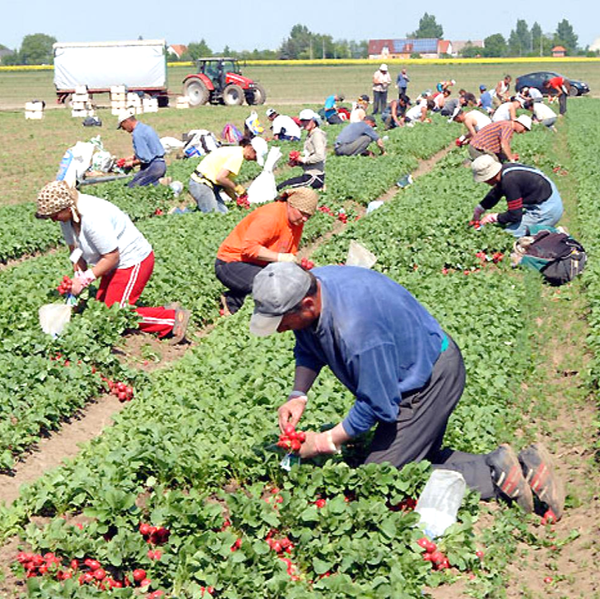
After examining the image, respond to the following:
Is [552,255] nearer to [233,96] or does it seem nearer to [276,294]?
[276,294]

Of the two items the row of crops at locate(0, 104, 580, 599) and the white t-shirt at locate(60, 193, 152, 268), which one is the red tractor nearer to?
the row of crops at locate(0, 104, 580, 599)

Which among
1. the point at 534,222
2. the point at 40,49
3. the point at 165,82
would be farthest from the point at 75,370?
the point at 40,49

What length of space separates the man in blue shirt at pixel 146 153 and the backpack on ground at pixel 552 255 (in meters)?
6.95

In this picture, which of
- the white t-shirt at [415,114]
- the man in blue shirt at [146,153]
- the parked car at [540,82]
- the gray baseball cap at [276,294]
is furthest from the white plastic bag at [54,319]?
the parked car at [540,82]

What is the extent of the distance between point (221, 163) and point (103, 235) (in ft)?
16.1

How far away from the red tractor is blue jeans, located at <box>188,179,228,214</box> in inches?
1119

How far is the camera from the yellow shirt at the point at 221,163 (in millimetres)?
12484

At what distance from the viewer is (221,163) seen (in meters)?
→ 13.0

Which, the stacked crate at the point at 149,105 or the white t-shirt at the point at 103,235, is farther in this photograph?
the stacked crate at the point at 149,105

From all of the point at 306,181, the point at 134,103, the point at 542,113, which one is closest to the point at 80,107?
the point at 134,103

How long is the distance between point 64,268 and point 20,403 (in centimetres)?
387

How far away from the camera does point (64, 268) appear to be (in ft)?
35.4

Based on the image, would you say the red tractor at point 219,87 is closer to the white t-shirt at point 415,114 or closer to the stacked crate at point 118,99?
the stacked crate at point 118,99

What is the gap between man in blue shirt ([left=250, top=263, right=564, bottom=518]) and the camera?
4.57 metres
